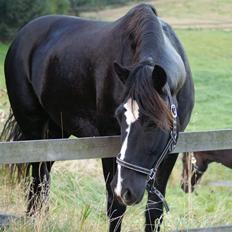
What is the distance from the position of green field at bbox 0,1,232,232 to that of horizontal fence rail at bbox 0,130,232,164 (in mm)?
458

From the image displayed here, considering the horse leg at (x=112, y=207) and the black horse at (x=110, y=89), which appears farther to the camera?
the horse leg at (x=112, y=207)

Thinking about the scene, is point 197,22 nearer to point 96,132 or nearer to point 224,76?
point 224,76

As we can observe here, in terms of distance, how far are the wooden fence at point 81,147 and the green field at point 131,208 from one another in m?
0.46

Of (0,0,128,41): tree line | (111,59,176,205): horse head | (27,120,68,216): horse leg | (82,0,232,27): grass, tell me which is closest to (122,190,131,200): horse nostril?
(111,59,176,205): horse head

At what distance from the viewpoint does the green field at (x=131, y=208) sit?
4.80 m

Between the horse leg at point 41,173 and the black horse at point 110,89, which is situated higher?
the black horse at point 110,89

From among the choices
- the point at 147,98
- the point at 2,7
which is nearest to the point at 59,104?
the point at 147,98

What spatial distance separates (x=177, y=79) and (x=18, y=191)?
8.39 ft

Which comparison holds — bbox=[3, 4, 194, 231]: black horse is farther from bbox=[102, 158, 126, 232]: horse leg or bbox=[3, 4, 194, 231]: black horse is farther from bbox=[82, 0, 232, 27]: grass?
bbox=[82, 0, 232, 27]: grass

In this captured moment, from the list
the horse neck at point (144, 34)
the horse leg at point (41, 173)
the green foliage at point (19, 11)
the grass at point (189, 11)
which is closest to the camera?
the horse neck at point (144, 34)

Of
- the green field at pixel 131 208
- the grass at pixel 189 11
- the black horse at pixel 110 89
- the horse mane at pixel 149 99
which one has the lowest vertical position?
the grass at pixel 189 11

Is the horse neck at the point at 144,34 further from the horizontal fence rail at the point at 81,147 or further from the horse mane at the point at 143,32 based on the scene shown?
the horizontal fence rail at the point at 81,147

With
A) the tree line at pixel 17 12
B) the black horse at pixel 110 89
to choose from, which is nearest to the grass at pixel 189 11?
the tree line at pixel 17 12

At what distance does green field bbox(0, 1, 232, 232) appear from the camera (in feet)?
15.7
